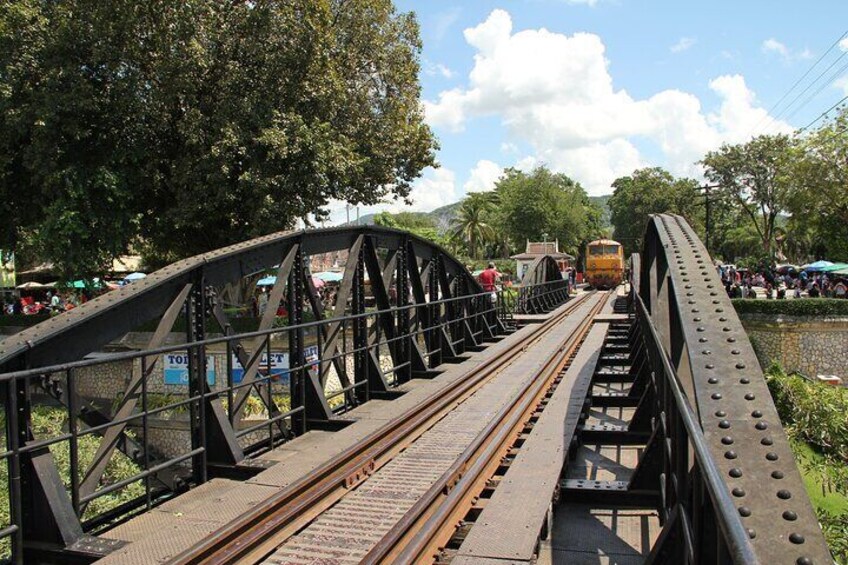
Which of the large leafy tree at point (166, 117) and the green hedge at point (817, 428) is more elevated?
the large leafy tree at point (166, 117)

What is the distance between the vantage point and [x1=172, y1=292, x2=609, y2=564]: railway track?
4.33m

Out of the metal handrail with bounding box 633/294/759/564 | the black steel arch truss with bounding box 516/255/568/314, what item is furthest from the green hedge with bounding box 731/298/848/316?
the metal handrail with bounding box 633/294/759/564

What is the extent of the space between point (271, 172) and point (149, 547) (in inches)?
631

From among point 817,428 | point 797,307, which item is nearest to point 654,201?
point 797,307

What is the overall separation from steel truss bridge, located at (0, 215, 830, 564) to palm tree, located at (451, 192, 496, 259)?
76990 millimetres

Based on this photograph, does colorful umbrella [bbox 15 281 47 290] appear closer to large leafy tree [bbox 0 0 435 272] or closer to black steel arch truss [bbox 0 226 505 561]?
large leafy tree [bbox 0 0 435 272]

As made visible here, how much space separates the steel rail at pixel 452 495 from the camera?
430 centimetres

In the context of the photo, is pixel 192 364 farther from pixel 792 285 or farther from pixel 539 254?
pixel 539 254

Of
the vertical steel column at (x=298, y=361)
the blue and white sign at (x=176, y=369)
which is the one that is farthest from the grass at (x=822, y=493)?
the blue and white sign at (x=176, y=369)

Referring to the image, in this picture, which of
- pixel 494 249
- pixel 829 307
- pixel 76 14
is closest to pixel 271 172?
pixel 76 14

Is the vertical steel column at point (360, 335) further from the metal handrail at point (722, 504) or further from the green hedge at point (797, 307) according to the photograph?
the green hedge at point (797, 307)

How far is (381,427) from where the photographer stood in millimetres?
7203

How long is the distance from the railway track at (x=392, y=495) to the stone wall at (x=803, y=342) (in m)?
27.5

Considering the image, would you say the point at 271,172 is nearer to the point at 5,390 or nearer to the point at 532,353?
the point at 532,353
